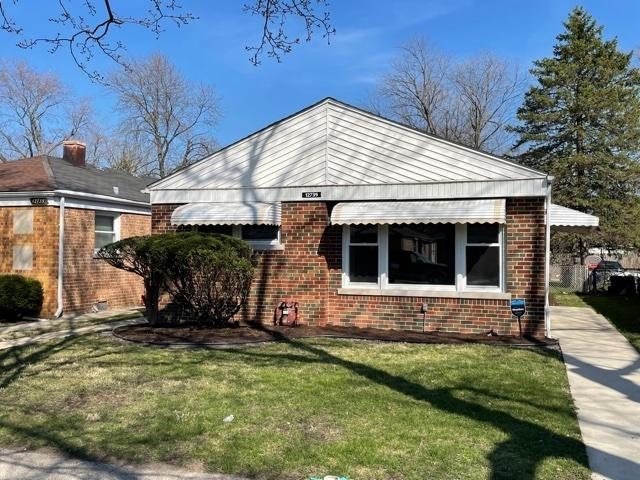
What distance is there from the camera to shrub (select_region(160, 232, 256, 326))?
10.1 metres

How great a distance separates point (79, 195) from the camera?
15125 mm

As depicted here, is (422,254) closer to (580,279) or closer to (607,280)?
(580,279)

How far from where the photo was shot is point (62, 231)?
14516mm

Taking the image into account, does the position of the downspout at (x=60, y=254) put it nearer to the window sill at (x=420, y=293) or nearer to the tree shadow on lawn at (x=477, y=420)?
the tree shadow on lawn at (x=477, y=420)

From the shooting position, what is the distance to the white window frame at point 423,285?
10578mm

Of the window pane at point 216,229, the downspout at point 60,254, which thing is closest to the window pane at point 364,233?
the window pane at point 216,229

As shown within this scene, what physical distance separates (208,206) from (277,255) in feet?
5.80

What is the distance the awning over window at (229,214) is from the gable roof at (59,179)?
188 inches

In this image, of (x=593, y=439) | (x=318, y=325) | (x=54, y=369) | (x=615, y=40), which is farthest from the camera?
(x=615, y=40)

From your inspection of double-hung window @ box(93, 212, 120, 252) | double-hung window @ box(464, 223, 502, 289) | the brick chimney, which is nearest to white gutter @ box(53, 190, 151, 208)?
double-hung window @ box(93, 212, 120, 252)

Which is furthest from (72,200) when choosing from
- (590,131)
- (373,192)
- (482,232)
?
(590,131)

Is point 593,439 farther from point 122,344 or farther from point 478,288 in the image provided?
point 122,344

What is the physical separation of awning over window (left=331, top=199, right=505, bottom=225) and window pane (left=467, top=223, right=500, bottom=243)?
56 cm

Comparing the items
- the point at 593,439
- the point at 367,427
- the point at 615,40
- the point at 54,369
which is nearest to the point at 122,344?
the point at 54,369
